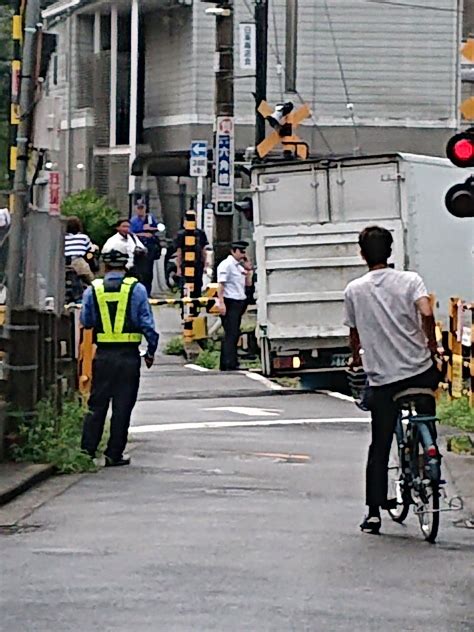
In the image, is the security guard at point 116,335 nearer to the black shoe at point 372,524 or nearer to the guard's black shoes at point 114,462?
the guard's black shoes at point 114,462

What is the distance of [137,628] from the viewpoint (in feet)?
24.6

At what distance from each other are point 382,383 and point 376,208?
36.9ft

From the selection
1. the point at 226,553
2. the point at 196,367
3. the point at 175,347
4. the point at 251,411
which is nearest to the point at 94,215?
the point at 175,347

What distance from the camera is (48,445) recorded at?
13.7 metres

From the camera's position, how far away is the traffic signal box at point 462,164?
43.6ft

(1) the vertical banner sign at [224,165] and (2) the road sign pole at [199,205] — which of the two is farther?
(2) the road sign pole at [199,205]

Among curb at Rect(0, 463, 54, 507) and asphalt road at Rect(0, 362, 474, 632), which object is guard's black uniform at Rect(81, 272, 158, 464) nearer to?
asphalt road at Rect(0, 362, 474, 632)

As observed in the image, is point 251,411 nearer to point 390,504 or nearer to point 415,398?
point 390,504

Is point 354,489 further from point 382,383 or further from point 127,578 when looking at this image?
point 127,578

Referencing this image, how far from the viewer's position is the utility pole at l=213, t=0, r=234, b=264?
25.7 metres

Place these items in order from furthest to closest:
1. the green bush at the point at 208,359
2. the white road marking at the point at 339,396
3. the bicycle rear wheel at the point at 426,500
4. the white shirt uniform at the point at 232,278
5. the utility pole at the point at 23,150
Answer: the green bush at the point at 208,359 < the white shirt uniform at the point at 232,278 < the white road marking at the point at 339,396 < the utility pole at the point at 23,150 < the bicycle rear wheel at the point at 426,500

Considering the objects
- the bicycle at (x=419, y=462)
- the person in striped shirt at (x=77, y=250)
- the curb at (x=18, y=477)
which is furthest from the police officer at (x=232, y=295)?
the bicycle at (x=419, y=462)

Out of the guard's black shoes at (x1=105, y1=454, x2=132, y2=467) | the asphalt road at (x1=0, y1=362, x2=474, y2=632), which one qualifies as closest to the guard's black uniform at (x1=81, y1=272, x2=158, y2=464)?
the guard's black shoes at (x1=105, y1=454, x2=132, y2=467)

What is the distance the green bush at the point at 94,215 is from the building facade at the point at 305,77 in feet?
6.58
